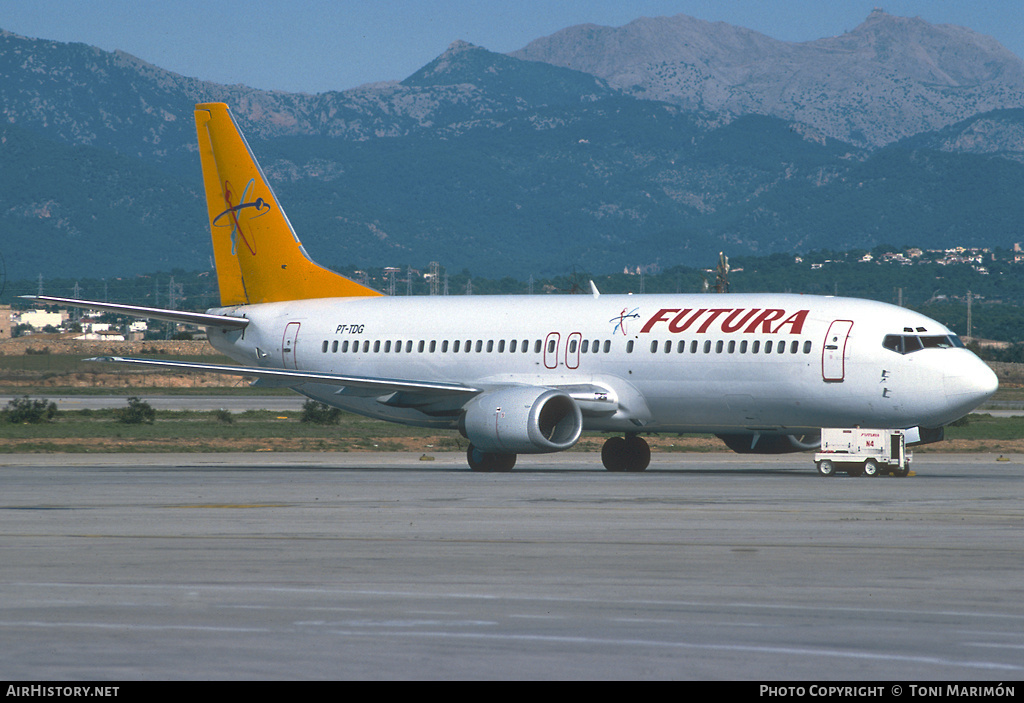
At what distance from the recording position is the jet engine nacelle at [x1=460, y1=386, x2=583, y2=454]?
112 ft

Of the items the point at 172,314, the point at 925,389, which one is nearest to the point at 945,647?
the point at 925,389

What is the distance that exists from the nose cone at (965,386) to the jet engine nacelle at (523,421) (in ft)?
27.7

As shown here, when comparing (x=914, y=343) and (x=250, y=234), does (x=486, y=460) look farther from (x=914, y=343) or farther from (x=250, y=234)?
(x=250, y=234)

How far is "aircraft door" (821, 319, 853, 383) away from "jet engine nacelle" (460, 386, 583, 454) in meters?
5.93

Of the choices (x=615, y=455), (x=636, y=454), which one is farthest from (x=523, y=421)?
(x=636, y=454)

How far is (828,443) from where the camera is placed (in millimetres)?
32844

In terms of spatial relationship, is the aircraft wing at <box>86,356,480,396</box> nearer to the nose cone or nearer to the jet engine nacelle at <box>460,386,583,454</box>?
the jet engine nacelle at <box>460,386,583,454</box>

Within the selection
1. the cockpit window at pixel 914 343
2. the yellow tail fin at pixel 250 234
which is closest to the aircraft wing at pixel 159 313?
the yellow tail fin at pixel 250 234

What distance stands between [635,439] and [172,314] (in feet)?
41.3

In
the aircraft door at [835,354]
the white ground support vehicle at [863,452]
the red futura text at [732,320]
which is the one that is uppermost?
the red futura text at [732,320]

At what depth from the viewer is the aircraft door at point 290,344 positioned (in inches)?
1647

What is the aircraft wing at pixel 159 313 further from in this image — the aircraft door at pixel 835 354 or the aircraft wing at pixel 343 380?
the aircraft door at pixel 835 354

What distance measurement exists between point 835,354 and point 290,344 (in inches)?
646

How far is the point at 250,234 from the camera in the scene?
43.4 metres
